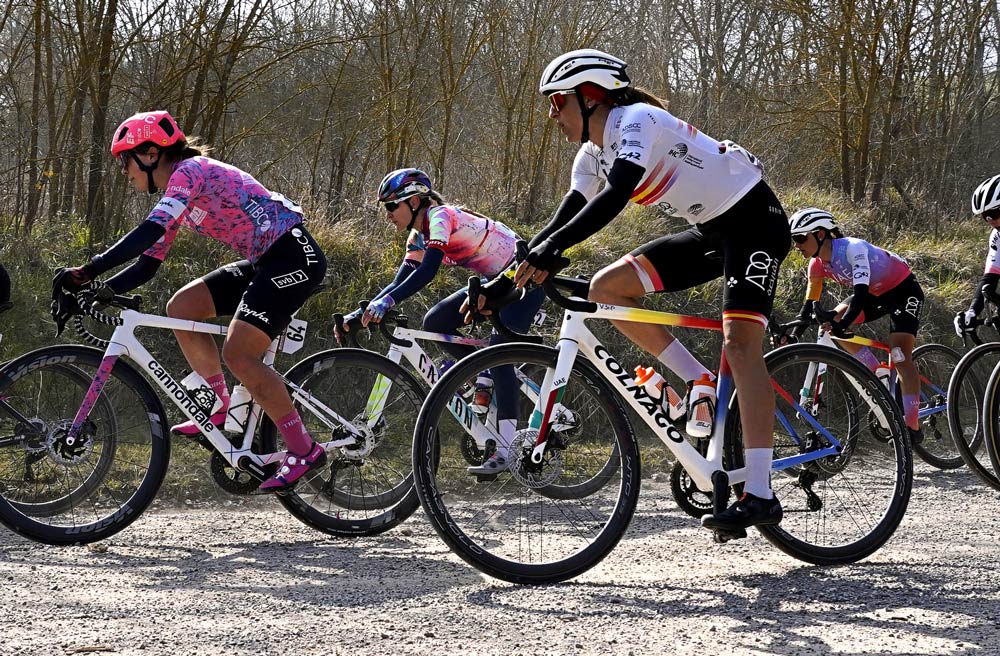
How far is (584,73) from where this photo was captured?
450cm

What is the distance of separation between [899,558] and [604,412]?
5.48ft

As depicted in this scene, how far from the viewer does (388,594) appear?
14.2 feet

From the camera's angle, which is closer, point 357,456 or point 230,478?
point 230,478

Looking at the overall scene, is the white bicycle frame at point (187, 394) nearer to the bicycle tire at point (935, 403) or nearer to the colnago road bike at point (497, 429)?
the colnago road bike at point (497, 429)

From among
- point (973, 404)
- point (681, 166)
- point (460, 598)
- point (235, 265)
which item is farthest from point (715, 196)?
point (973, 404)

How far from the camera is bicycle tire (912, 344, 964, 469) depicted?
8.35 meters

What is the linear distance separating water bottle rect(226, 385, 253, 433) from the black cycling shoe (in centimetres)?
239

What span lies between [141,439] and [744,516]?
9.37 ft

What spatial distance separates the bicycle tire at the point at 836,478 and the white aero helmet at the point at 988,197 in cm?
285

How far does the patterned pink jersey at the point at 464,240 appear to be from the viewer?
21.1ft

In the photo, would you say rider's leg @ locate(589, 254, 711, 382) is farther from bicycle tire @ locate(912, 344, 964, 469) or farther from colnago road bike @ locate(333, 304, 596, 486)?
bicycle tire @ locate(912, 344, 964, 469)

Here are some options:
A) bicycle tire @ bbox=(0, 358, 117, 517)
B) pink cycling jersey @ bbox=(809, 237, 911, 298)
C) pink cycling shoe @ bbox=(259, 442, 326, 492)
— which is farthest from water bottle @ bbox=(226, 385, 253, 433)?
pink cycling jersey @ bbox=(809, 237, 911, 298)

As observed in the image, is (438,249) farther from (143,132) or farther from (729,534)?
(729,534)

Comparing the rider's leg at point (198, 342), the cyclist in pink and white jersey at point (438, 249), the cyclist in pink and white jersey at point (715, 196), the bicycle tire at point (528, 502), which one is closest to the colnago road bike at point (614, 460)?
the bicycle tire at point (528, 502)
